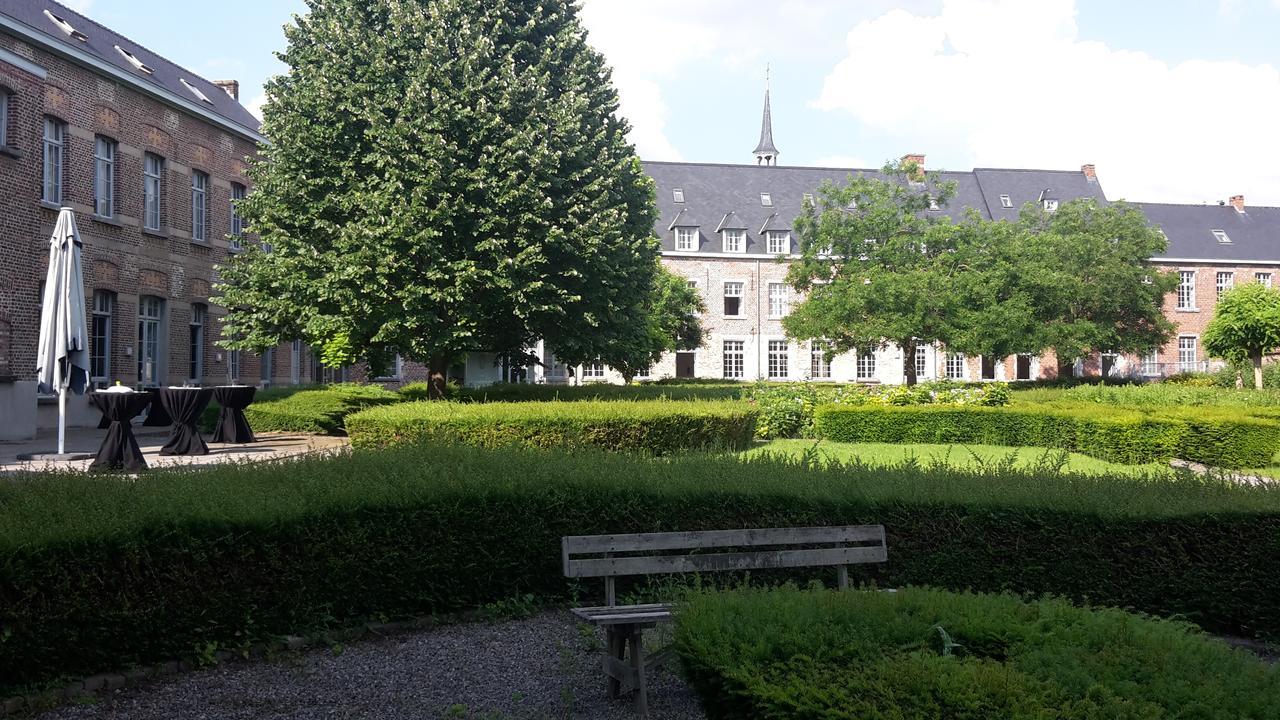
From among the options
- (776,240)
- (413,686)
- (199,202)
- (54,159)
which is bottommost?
(413,686)

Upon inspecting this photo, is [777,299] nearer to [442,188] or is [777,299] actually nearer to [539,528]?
[442,188]

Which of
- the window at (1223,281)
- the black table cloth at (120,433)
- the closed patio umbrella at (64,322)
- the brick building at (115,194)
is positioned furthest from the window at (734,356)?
the black table cloth at (120,433)

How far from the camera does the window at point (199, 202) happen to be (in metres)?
25.9

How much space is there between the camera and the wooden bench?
5027 millimetres

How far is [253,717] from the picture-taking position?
16.2 feet

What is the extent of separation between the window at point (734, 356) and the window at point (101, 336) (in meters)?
33.4

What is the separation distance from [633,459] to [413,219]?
9.15 meters

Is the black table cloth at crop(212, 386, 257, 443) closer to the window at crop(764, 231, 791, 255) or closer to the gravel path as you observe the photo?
the gravel path

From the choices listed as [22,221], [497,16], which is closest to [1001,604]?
[497,16]

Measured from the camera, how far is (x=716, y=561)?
5.80 metres

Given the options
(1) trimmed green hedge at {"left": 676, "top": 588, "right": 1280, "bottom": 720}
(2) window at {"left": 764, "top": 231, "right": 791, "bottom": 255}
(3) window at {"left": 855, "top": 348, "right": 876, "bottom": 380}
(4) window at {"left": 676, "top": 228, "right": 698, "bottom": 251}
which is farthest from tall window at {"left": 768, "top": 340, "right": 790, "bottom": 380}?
(1) trimmed green hedge at {"left": 676, "top": 588, "right": 1280, "bottom": 720}

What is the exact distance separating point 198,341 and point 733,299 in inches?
1204

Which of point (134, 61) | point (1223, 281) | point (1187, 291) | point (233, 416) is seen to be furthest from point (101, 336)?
point (1223, 281)

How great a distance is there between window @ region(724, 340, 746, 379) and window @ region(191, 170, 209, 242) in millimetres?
29999
